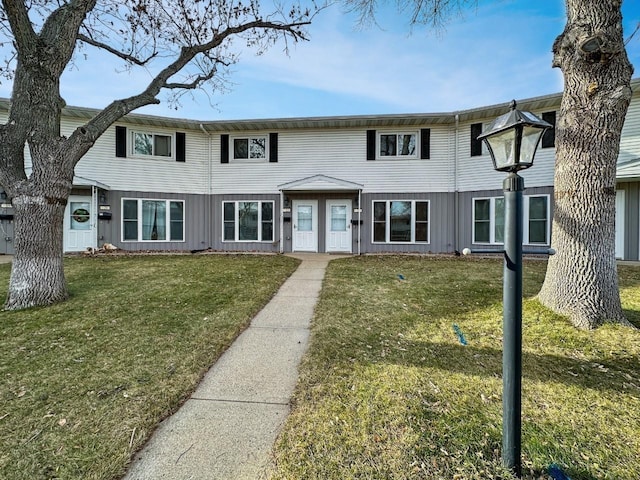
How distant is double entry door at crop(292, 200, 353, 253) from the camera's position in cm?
1187

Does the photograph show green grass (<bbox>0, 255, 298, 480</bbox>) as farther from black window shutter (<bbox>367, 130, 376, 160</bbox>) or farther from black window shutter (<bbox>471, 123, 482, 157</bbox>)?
black window shutter (<bbox>471, 123, 482, 157</bbox>)

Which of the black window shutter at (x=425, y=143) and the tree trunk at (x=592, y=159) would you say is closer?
the tree trunk at (x=592, y=159)

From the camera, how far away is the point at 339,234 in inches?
468

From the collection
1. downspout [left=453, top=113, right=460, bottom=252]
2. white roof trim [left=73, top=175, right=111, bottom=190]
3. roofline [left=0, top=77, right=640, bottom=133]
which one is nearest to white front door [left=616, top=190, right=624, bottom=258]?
roofline [left=0, top=77, right=640, bottom=133]

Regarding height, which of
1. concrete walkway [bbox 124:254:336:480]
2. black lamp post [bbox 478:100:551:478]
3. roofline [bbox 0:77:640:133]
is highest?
roofline [bbox 0:77:640:133]

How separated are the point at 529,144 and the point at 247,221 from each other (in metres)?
11.1

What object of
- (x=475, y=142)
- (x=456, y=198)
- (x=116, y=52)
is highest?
(x=116, y=52)

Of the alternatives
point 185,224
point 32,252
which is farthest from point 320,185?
point 32,252

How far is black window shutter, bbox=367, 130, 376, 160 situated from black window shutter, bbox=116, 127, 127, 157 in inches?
340

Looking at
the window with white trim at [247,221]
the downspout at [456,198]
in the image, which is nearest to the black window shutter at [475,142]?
the downspout at [456,198]

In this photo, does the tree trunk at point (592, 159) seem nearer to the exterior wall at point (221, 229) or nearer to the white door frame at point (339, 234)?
the white door frame at point (339, 234)

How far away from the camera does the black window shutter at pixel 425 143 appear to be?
11430 millimetres

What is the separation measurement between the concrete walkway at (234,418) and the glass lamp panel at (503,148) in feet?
7.32

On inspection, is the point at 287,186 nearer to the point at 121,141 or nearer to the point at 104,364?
the point at 121,141
